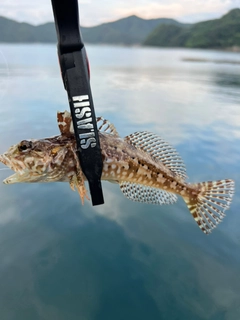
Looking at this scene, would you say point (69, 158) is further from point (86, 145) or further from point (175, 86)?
point (175, 86)

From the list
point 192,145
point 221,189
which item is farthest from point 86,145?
point 192,145

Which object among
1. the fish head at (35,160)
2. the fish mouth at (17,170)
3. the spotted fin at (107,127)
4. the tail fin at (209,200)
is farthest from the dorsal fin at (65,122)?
the tail fin at (209,200)

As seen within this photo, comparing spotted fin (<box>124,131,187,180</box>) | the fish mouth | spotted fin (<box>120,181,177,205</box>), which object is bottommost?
spotted fin (<box>120,181,177,205</box>)

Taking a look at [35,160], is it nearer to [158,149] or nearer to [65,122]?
[65,122]

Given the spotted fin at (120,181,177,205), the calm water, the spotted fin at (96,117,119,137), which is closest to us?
the spotted fin at (96,117,119,137)

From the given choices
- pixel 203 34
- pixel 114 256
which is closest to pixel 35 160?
pixel 114 256

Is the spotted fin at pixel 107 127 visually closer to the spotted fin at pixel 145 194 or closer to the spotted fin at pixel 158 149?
the spotted fin at pixel 158 149

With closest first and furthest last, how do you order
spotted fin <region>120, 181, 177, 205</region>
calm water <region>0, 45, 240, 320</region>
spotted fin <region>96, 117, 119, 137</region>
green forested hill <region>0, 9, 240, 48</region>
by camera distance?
1. spotted fin <region>96, 117, 119, 137</region>
2. spotted fin <region>120, 181, 177, 205</region>
3. calm water <region>0, 45, 240, 320</region>
4. green forested hill <region>0, 9, 240, 48</region>

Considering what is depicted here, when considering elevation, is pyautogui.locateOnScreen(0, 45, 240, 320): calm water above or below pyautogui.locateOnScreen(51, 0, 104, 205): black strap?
below

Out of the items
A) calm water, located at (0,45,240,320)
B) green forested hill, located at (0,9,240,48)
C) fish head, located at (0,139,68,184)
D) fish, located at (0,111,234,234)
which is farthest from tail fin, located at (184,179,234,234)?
green forested hill, located at (0,9,240,48)

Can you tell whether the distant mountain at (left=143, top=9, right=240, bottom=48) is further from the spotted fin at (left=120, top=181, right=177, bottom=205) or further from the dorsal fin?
the dorsal fin
